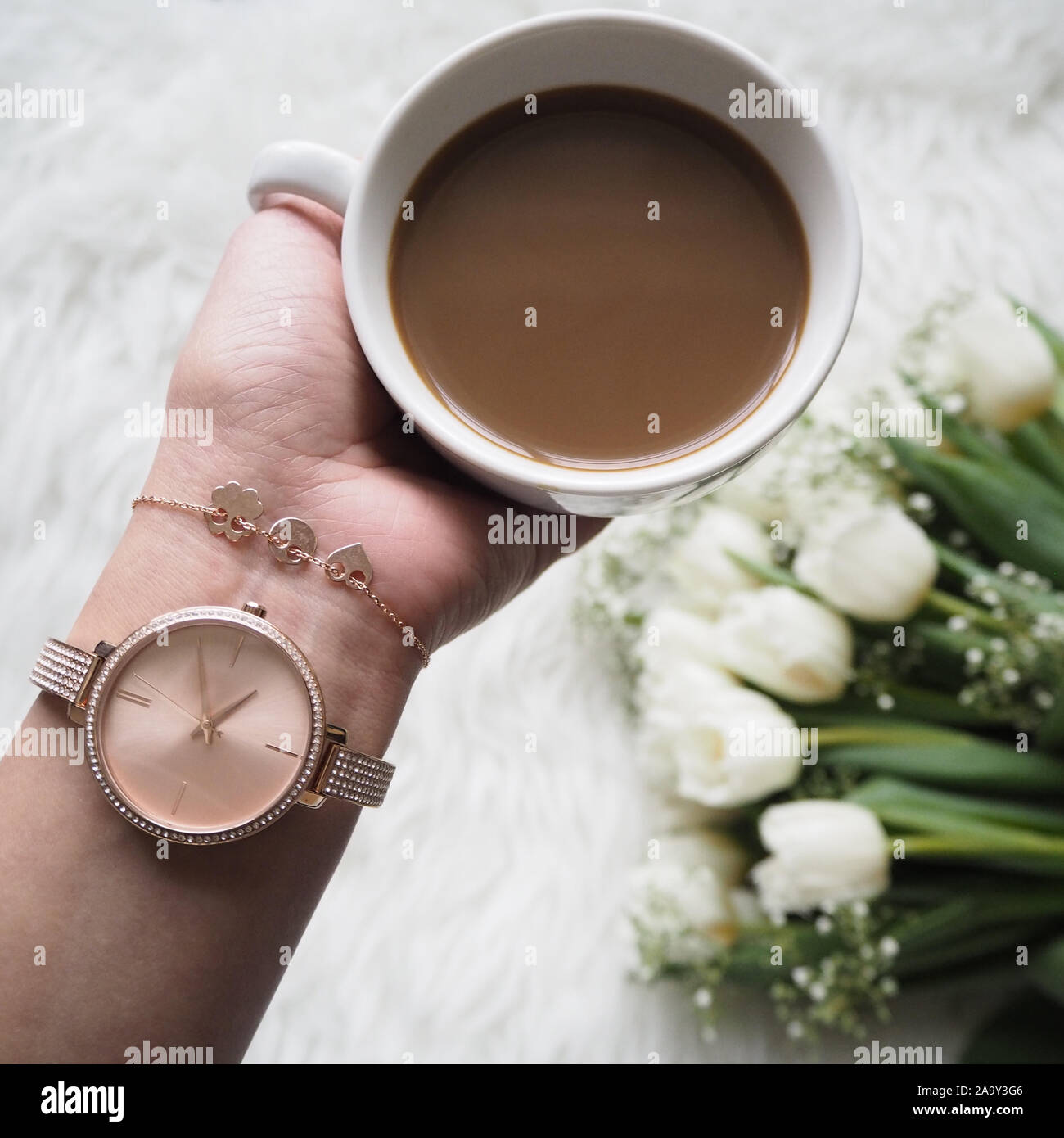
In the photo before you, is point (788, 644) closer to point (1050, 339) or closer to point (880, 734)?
point (880, 734)

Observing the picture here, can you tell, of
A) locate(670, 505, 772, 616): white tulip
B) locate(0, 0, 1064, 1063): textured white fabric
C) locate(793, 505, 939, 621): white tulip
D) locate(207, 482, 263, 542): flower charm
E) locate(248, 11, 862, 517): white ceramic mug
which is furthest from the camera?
locate(0, 0, 1064, 1063): textured white fabric

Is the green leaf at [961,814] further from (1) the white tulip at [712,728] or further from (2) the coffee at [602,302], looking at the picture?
(2) the coffee at [602,302]

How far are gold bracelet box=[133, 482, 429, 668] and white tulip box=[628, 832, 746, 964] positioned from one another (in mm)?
443

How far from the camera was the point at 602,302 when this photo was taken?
66cm

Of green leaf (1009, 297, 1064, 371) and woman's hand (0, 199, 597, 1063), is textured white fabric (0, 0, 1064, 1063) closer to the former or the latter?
green leaf (1009, 297, 1064, 371)

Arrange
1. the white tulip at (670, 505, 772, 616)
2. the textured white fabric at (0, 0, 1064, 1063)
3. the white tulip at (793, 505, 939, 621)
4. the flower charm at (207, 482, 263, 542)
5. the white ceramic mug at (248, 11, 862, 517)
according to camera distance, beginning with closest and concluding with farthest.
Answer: the white ceramic mug at (248, 11, 862, 517), the flower charm at (207, 482, 263, 542), the white tulip at (793, 505, 939, 621), the white tulip at (670, 505, 772, 616), the textured white fabric at (0, 0, 1064, 1063)

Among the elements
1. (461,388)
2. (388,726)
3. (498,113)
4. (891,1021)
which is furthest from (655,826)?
(498,113)

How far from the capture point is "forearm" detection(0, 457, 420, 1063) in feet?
2.20

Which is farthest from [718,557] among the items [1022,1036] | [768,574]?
[1022,1036]

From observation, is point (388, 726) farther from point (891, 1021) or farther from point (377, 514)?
point (891, 1021)

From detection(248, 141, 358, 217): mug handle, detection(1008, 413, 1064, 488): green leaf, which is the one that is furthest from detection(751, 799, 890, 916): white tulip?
detection(248, 141, 358, 217): mug handle

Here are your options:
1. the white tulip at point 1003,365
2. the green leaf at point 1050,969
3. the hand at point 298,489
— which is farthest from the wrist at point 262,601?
the green leaf at point 1050,969

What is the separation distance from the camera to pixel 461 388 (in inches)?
26.1
